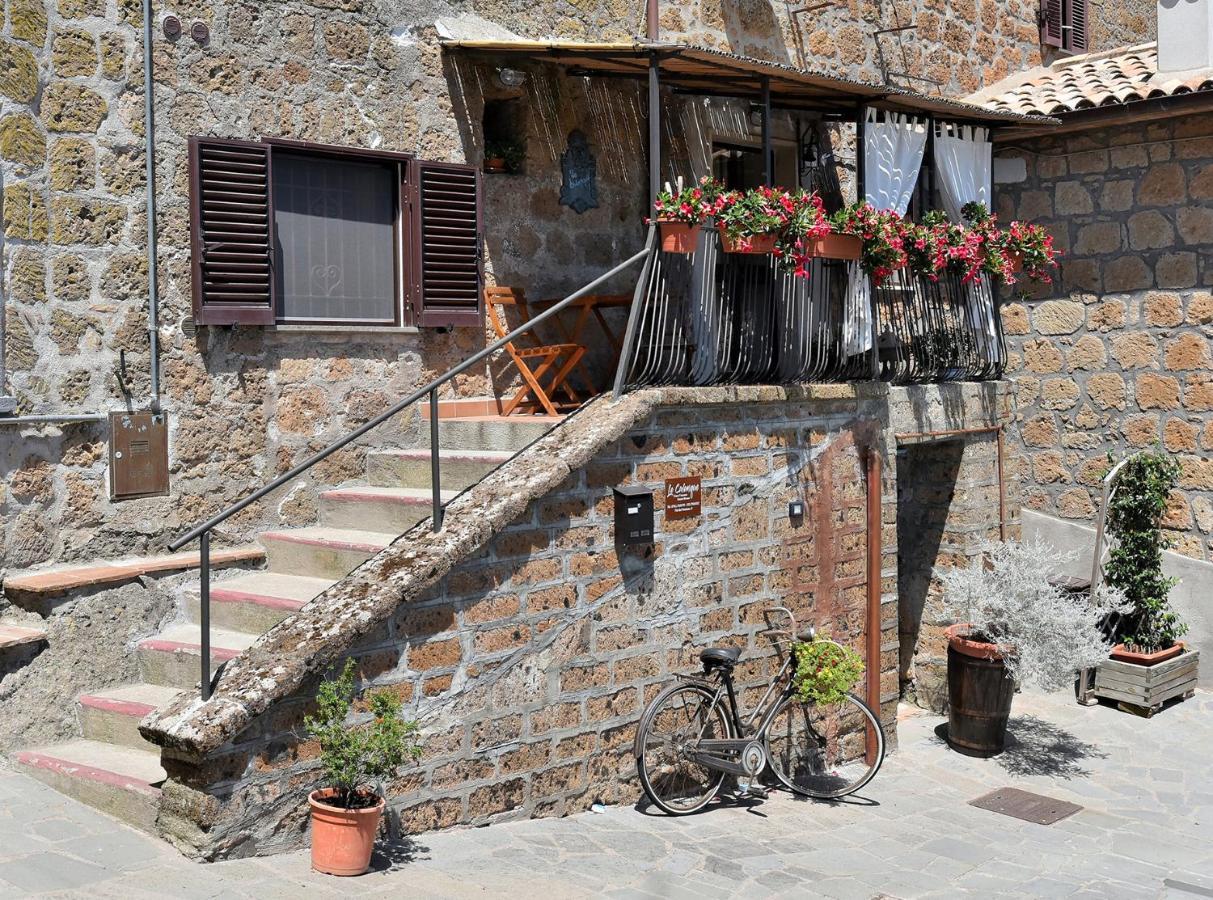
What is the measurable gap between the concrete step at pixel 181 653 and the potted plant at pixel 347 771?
924mm

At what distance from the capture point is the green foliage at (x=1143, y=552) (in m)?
10.1

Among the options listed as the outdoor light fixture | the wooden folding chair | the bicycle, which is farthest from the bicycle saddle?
the outdoor light fixture

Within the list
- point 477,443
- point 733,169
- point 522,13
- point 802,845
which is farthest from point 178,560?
point 733,169

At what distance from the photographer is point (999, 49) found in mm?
13219

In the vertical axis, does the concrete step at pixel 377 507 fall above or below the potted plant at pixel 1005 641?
above

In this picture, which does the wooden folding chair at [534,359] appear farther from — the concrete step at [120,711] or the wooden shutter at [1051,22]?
the wooden shutter at [1051,22]

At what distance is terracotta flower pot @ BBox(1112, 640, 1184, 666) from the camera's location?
10016mm

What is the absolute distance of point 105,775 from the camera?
595 centimetres

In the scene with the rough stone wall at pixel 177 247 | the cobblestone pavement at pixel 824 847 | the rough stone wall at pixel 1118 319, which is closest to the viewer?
the cobblestone pavement at pixel 824 847

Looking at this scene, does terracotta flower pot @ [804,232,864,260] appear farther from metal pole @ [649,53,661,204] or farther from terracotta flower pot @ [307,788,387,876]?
terracotta flower pot @ [307,788,387,876]

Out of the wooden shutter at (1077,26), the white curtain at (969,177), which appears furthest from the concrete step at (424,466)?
the wooden shutter at (1077,26)

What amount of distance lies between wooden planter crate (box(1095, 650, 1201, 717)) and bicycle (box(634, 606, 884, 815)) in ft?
8.77

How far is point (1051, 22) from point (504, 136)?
7635 mm

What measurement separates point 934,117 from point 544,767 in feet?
19.7
